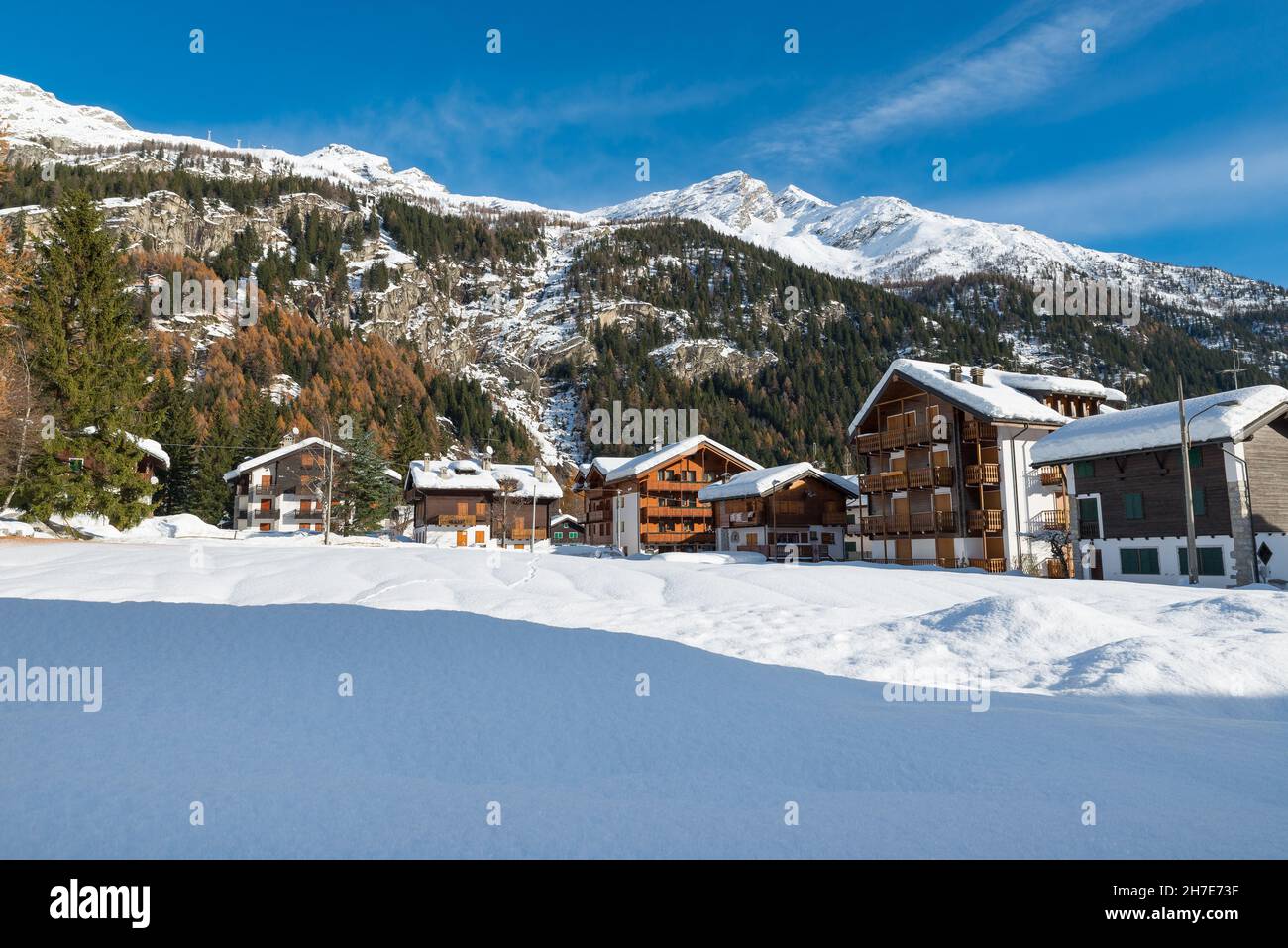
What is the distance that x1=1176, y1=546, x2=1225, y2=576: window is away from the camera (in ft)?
99.6

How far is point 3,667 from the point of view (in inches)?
395

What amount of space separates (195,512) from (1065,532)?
7141 centimetres

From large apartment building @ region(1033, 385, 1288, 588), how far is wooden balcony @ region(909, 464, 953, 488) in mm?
8084

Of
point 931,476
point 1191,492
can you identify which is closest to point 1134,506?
point 1191,492

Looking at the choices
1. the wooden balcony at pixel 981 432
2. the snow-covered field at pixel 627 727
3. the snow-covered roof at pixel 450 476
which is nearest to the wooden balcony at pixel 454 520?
the snow-covered roof at pixel 450 476

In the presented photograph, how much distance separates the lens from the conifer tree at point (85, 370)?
30547 millimetres

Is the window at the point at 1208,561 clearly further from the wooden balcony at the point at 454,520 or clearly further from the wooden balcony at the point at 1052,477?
the wooden balcony at the point at 454,520

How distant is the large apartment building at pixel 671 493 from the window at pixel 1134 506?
33.6 metres

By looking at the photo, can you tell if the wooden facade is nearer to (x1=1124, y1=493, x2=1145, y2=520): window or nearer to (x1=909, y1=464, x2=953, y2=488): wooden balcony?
(x1=909, y1=464, x2=953, y2=488): wooden balcony

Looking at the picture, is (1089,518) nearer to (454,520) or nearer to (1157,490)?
(1157,490)

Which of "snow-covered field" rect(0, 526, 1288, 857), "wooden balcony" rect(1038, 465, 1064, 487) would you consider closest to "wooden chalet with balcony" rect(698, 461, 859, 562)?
"wooden balcony" rect(1038, 465, 1064, 487)

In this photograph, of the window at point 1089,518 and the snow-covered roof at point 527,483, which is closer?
the window at point 1089,518
